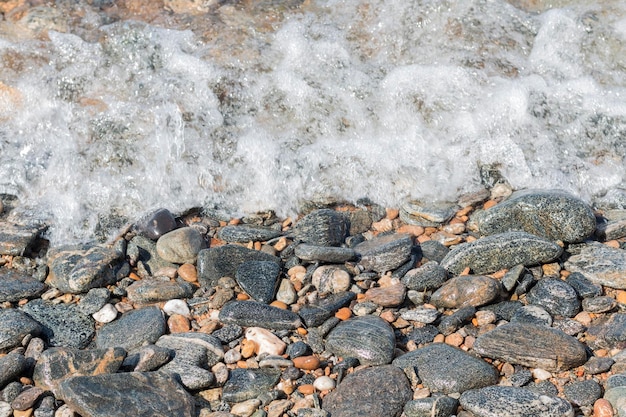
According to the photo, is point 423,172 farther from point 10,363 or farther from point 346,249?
point 10,363

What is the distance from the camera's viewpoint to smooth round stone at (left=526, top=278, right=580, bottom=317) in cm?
362

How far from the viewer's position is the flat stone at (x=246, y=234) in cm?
436

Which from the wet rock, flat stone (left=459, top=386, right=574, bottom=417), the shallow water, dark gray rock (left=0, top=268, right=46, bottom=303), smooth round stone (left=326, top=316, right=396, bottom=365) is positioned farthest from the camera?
the shallow water

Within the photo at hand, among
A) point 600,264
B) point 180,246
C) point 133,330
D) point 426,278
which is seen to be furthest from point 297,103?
point 600,264

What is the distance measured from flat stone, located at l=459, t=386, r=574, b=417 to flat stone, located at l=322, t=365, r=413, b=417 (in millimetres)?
279

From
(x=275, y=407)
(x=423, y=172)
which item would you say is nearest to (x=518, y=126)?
(x=423, y=172)

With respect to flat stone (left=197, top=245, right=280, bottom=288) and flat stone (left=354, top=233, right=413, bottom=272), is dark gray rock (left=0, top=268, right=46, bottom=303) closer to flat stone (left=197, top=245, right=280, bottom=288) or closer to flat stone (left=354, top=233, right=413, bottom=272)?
flat stone (left=197, top=245, right=280, bottom=288)

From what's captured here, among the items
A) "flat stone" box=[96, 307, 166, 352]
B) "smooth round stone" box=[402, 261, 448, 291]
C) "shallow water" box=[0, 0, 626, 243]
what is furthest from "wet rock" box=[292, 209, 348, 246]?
"flat stone" box=[96, 307, 166, 352]

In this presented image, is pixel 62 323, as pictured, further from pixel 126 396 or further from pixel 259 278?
pixel 259 278

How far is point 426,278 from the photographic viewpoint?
3842 mm

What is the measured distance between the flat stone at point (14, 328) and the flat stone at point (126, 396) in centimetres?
55

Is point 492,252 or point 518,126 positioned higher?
point 518,126

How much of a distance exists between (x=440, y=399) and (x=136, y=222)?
7.74 feet

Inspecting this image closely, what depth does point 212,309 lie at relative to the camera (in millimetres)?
3826
